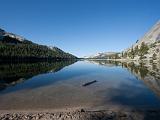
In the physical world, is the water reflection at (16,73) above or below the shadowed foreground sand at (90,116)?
above

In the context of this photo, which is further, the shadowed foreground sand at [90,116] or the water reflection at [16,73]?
the water reflection at [16,73]

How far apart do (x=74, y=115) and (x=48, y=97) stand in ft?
44.8

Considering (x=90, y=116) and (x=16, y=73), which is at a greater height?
(x=16, y=73)

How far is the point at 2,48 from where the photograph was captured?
197 m

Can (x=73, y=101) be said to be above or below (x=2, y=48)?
below

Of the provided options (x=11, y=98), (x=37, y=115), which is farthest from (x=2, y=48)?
(x=37, y=115)

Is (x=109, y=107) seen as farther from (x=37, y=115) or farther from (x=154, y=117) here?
(x=37, y=115)

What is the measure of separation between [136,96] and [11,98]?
18.3 meters

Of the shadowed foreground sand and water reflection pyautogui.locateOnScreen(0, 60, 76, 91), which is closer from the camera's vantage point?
the shadowed foreground sand

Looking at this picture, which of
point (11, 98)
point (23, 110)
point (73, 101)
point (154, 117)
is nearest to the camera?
point (154, 117)

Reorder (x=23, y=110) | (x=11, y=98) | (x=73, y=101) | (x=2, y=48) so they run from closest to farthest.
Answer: (x=23, y=110)
(x=73, y=101)
(x=11, y=98)
(x=2, y=48)

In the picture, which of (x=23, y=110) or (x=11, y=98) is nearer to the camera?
(x=23, y=110)

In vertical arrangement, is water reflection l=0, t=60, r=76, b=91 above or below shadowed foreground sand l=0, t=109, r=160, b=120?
above

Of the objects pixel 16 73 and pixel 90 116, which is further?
pixel 16 73
